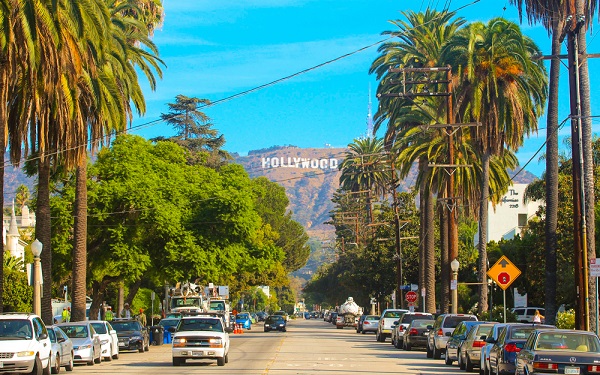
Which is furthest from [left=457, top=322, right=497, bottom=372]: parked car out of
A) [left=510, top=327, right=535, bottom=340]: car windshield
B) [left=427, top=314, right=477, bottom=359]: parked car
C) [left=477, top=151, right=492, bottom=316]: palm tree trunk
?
[left=477, top=151, right=492, bottom=316]: palm tree trunk

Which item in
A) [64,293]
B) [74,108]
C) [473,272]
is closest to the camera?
[74,108]

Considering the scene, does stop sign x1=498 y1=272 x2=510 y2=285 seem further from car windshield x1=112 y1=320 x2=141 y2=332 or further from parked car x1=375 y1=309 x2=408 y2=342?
parked car x1=375 y1=309 x2=408 y2=342

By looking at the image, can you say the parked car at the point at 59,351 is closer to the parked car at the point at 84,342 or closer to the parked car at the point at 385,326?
the parked car at the point at 84,342

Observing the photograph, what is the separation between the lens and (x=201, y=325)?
1235 inches

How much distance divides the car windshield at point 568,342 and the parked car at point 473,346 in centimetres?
715

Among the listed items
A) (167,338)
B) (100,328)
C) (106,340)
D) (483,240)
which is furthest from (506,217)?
(106,340)

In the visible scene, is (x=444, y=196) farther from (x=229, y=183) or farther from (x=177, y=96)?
(x=177, y=96)

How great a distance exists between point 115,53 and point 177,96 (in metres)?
52.2

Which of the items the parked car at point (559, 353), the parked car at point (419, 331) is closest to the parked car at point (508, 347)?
the parked car at point (559, 353)

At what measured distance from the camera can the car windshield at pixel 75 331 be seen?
107ft

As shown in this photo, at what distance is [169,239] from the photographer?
5647 cm

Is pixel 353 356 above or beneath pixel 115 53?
beneath

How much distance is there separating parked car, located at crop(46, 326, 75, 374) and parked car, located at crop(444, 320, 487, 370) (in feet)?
41.6

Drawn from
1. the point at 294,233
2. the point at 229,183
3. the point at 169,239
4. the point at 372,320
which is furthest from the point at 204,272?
the point at 294,233
